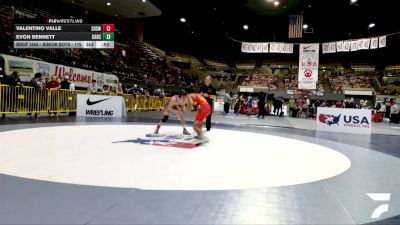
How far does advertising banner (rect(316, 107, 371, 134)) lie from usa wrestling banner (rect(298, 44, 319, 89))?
604 cm

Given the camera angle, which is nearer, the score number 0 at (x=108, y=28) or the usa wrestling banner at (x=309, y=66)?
the score number 0 at (x=108, y=28)

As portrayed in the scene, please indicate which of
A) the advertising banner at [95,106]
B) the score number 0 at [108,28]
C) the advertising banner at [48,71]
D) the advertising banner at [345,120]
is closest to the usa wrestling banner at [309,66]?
the advertising banner at [345,120]

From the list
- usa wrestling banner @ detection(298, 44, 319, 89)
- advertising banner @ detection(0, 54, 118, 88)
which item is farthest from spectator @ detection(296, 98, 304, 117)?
advertising banner @ detection(0, 54, 118, 88)

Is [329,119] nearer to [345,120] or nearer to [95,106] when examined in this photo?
[345,120]

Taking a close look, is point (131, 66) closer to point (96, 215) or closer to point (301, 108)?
point (301, 108)

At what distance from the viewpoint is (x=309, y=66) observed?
18.1m

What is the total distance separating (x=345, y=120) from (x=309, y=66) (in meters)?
7.32

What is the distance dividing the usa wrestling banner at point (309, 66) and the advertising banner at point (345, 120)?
6045 mm

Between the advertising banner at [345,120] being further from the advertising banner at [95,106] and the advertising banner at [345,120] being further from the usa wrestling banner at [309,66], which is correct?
the advertising banner at [95,106]

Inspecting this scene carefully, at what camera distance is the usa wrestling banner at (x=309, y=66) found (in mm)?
17766

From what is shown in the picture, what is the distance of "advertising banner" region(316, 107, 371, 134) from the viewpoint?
441 inches

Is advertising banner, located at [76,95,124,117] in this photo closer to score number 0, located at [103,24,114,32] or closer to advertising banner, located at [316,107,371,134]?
score number 0, located at [103,24,114,32]
